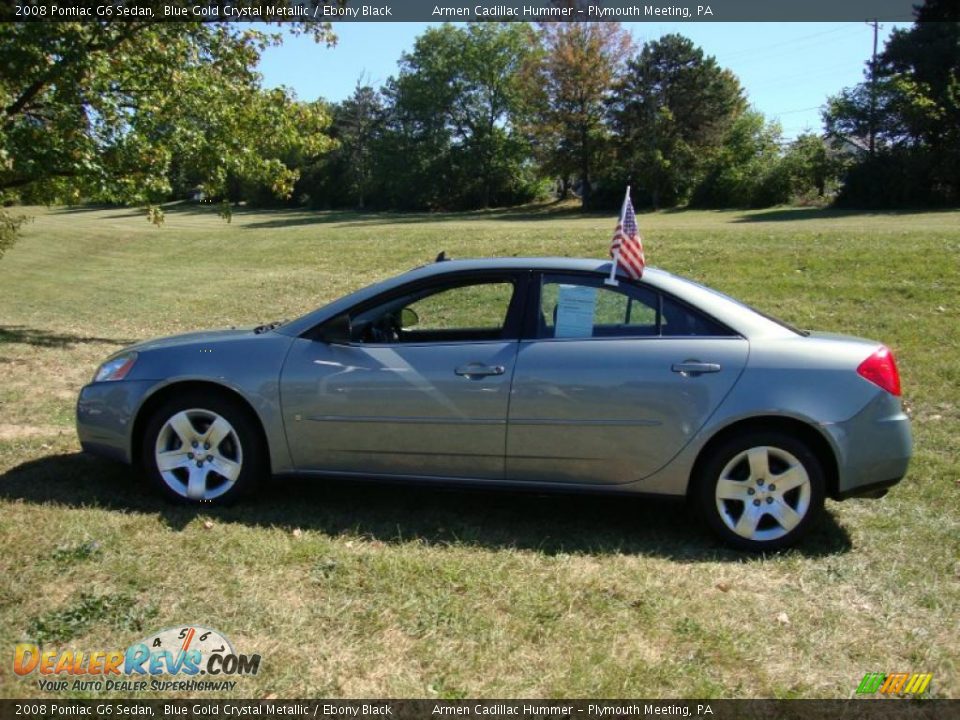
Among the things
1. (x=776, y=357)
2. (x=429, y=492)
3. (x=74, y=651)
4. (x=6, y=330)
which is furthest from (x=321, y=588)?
(x=6, y=330)

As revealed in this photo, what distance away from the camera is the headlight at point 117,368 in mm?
4645

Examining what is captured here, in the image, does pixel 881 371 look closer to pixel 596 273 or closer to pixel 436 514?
pixel 596 273

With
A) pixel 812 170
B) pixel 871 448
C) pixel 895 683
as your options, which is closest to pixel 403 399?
pixel 871 448

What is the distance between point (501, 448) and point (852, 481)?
5.98ft

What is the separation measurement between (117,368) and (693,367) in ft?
10.8

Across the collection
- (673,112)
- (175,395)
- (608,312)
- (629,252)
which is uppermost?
(673,112)

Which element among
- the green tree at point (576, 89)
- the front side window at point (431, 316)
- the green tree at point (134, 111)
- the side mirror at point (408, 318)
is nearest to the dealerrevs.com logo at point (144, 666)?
the front side window at point (431, 316)

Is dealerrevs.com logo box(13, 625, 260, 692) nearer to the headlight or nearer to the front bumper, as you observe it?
the front bumper

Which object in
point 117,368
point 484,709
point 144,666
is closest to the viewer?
point 484,709

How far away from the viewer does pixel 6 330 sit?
1253 centimetres

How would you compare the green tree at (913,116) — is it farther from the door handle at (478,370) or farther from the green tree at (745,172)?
the door handle at (478,370)

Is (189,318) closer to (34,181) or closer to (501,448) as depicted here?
(34,181)

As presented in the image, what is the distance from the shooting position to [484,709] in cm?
267

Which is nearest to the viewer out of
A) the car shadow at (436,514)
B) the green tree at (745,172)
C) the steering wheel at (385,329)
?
the car shadow at (436,514)
